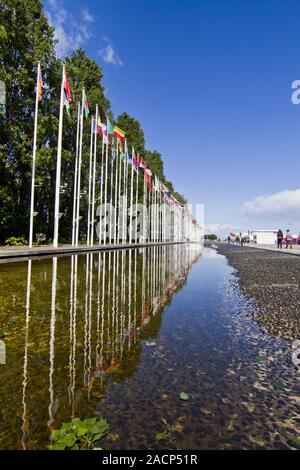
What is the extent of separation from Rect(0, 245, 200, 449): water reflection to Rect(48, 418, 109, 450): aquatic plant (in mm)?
97

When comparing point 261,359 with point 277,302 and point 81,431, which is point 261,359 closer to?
point 81,431

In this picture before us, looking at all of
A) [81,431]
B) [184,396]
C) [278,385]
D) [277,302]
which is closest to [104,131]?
[277,302]

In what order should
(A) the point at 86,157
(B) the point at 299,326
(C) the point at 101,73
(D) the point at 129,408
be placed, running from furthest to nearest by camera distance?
(C) the point at 101,73
(A) the point at 86,157
(B) the point at 299,326
(D) the point at 129,408

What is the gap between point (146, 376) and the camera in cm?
363

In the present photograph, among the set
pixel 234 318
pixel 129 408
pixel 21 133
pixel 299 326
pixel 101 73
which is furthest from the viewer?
pixel 101 73

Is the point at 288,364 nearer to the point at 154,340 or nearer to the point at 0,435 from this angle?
the point at 154,340

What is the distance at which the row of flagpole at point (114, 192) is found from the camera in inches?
1022

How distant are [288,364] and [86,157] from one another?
3753 cm

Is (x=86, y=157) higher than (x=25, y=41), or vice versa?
(x=25, y=41)

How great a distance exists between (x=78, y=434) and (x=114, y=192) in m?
48.5

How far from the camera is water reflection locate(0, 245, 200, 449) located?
9.23ft

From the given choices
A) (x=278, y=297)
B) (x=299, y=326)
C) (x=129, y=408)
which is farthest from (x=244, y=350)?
(x=278, y=297)

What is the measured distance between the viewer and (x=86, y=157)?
38969 millimetres

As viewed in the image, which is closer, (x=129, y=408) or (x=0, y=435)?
(x=0, y=435)
